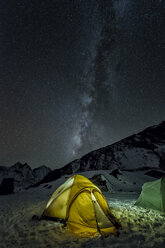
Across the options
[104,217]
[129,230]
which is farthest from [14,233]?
[129,230]

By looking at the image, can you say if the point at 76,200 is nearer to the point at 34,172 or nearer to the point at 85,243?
the point at 85,243

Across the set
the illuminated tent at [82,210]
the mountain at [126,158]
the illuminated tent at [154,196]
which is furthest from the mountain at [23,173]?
the illuminated tent at [82,210]

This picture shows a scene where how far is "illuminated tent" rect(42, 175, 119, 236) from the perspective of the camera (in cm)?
569

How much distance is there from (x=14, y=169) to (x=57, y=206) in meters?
184

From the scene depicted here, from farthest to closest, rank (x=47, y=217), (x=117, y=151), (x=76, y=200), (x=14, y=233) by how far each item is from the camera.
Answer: (x=117, y=151), (x=47, y=217), (x=76, y=200), (x=14, y=233)

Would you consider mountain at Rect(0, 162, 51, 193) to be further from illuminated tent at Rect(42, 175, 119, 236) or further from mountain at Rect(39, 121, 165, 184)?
illuminated tent at Rect(42, 175, 119, 236)

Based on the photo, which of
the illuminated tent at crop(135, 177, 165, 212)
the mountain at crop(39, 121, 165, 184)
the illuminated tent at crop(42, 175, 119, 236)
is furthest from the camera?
the mountain at crop(39, 121, 165, 184)

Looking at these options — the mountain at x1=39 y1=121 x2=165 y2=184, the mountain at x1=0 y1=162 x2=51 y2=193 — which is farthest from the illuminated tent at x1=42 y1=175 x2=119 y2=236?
the mountain at x1=0 y1=162 x2=51 y2=193

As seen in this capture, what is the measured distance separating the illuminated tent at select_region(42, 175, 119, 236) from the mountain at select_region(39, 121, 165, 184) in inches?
2520

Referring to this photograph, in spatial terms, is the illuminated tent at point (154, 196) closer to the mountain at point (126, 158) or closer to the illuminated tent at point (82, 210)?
the illuminated tent at point (82, 210)

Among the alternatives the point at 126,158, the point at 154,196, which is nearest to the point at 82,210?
the point at 154,196

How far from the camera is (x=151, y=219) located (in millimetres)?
7125

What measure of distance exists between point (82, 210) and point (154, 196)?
5744mm

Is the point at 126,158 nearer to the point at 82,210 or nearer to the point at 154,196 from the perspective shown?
the point at 154,196
